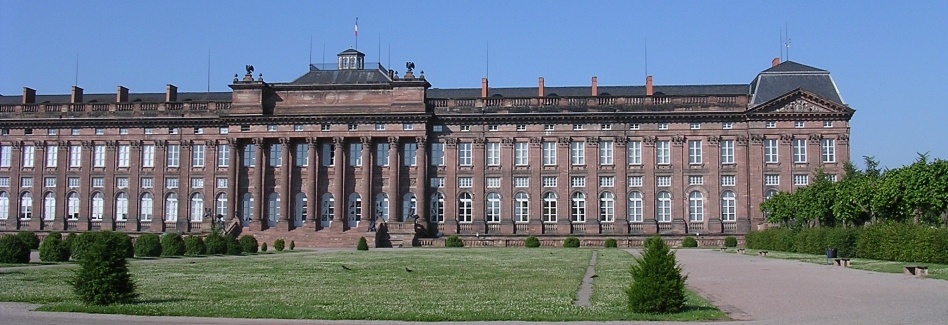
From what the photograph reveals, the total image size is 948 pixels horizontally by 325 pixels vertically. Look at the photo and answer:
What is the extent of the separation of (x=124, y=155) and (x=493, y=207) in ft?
92.9

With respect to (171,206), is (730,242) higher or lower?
lower

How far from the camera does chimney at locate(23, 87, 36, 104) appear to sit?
75.4 metres

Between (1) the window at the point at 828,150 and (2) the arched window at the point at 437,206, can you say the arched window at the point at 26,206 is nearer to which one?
(2) the arched window at the point at 437,206

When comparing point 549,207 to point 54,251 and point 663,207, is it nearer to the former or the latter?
point 663,207

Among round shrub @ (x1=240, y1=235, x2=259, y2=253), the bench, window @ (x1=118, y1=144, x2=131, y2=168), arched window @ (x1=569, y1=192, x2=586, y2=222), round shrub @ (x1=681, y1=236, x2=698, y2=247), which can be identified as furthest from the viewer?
window @ (x1=118, y1=144, x2=131, y2=168)

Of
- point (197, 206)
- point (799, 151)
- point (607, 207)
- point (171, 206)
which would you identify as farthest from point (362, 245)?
point (799, 151)

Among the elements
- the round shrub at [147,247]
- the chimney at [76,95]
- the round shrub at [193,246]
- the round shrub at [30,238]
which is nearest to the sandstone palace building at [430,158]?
the chimney at [76,95]

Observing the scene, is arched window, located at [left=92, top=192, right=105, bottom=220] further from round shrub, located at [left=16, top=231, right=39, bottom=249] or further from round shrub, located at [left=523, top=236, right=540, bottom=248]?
round shrub, located at [left=523, top=236, right=540, bottom=248]

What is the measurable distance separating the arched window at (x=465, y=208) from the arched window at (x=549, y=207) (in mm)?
5298

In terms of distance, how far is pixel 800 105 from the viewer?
2635 inches

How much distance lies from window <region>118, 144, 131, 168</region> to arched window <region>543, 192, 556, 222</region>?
31561 mm

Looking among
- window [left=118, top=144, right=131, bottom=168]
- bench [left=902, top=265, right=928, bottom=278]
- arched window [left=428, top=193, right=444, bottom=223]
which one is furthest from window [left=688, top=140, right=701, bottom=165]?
window [left=118, top=144, right=131, bottom=168]

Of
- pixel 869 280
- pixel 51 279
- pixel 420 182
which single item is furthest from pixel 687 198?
pixel 51 279

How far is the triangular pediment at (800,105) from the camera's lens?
6633 centimetres
